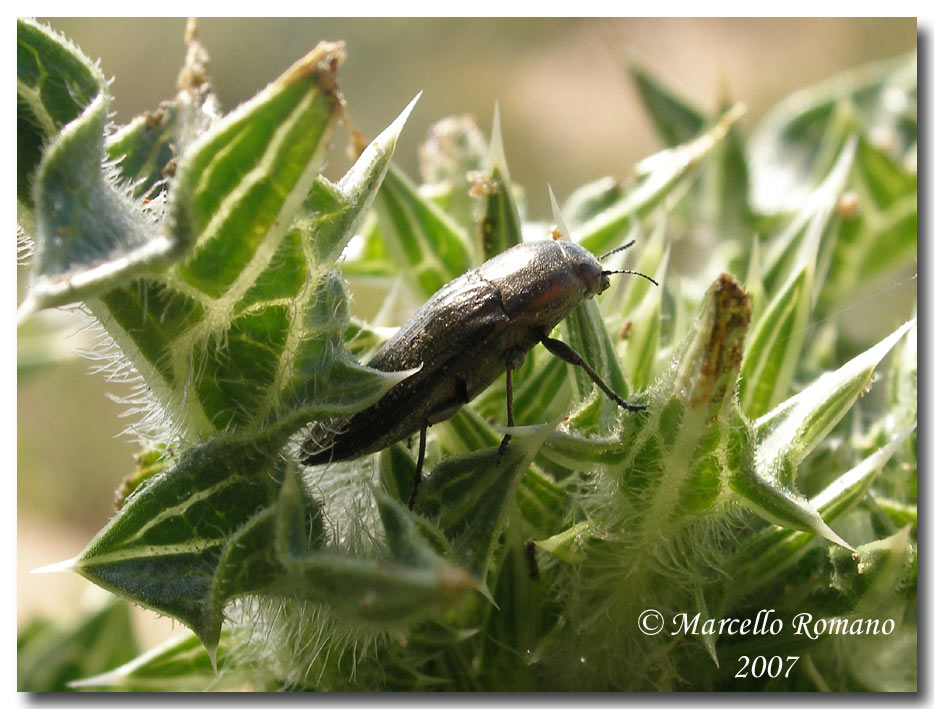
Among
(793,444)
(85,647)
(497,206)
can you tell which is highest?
(497,206)

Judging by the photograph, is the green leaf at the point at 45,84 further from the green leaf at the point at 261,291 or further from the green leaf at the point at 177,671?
the green leaf at the point at 177,671

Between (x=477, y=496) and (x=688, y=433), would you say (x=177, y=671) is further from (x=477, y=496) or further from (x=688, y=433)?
(x=688, y=433)

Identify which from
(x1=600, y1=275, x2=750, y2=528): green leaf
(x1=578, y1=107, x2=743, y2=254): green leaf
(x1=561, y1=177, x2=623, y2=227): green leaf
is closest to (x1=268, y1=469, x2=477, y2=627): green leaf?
(x1=600, y1=275, x2=750, y2=528): green leaf

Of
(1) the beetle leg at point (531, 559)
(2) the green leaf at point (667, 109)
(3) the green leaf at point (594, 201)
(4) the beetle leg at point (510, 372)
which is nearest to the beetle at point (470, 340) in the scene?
(4) the beetle leg at point (510, 372)

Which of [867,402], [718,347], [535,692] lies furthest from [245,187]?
[867,402]

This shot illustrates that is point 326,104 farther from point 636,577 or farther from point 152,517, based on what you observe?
point 636,577

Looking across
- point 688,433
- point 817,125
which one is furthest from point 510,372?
point 817,125
